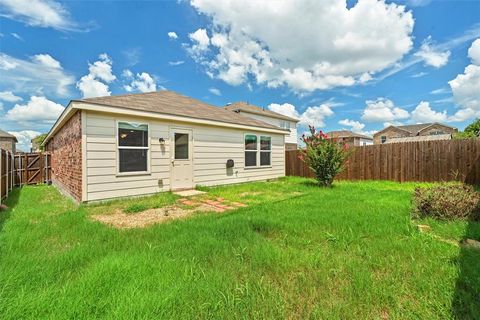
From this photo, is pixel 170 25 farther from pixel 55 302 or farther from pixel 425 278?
pixel 425 278

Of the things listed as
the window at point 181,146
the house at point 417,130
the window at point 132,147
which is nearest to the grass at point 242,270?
the window at point 132,147

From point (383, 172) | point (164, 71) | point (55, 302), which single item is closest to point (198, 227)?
point (55, 302)

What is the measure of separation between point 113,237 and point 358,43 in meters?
12.7


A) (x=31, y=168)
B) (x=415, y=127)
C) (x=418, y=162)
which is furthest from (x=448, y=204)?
(x=415, y=127)

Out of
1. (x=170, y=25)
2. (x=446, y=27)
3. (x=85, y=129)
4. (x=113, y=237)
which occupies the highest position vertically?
(x=170, y=25)

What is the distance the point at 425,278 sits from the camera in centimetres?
207

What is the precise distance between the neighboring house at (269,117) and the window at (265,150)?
1613 centimetres

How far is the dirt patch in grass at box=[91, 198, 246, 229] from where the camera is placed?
412 centimetres

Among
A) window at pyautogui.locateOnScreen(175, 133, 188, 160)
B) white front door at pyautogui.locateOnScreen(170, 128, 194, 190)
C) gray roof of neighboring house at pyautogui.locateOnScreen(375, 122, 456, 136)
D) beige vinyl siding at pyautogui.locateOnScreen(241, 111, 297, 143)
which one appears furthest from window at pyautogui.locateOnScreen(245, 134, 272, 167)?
gray roof of neighboring house at pyautogui.locateOnScreen(375, 122, 456, 136)

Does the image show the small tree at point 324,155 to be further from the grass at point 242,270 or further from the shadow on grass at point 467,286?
the shadow on grass at point 467,286

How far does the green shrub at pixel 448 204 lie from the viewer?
383cm

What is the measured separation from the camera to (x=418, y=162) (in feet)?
29.6

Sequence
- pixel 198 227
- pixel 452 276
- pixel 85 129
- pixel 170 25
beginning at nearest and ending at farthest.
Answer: pixel 452 276 < pixel 198 227 < pixel 85 129 < pixel 170 25

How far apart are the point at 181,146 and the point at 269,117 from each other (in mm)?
22522
